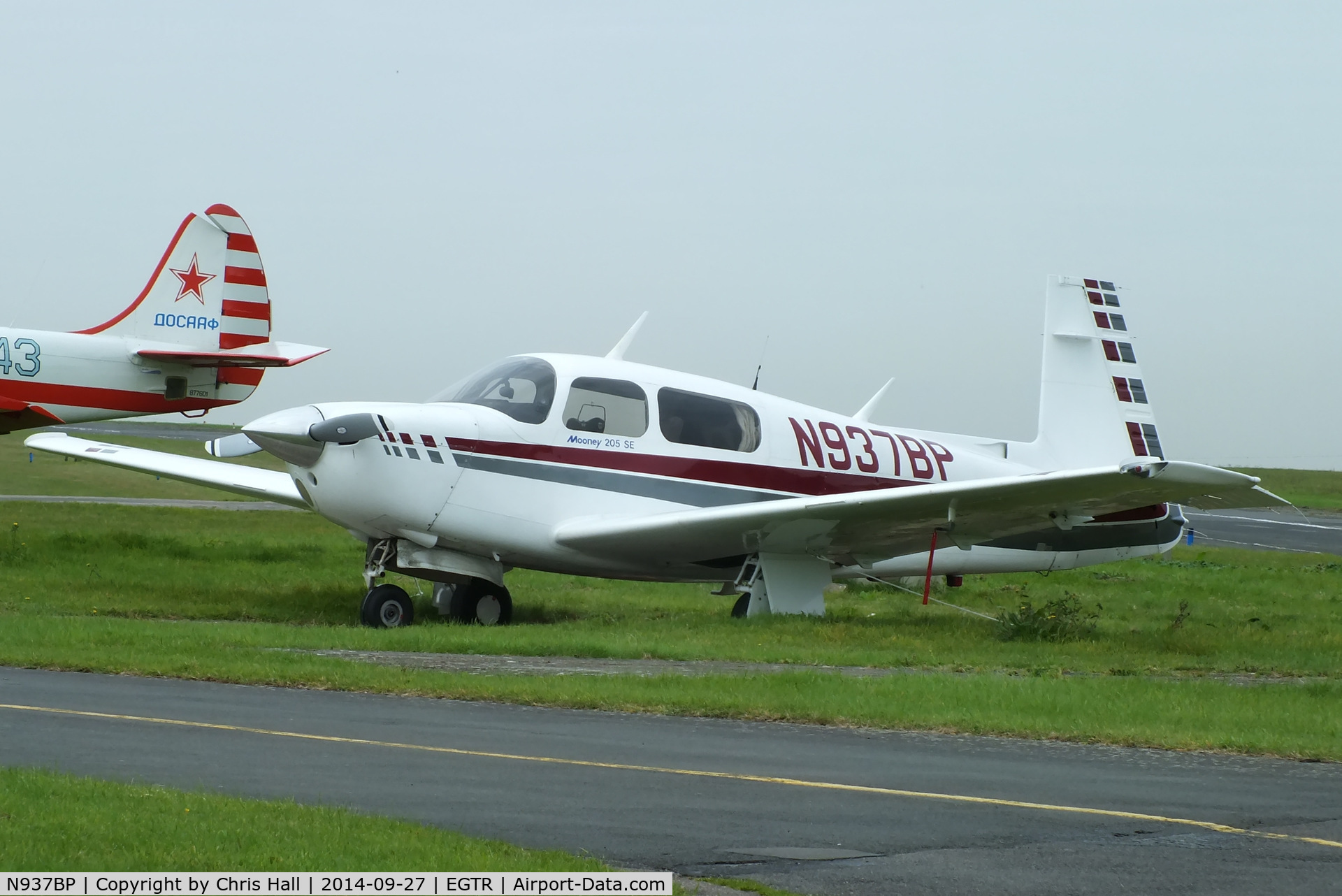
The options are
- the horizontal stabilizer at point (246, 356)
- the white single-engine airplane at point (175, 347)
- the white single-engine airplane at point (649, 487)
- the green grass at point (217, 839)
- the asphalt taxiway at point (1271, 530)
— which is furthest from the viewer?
the asphalt taxiway at point (1271, 530)

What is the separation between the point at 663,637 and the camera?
45.3 feet

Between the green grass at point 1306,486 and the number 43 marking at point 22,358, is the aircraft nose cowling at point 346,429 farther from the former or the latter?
the green grass at point 1306,486

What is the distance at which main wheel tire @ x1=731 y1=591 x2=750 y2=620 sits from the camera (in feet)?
52.9

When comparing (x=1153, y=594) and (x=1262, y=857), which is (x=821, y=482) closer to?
(x=1153, y=594)

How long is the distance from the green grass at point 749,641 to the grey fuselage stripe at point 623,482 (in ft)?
4.39

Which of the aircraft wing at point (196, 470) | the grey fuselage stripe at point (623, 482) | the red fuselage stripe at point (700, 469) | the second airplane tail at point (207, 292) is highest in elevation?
the second airplane tail at point (207, 292)

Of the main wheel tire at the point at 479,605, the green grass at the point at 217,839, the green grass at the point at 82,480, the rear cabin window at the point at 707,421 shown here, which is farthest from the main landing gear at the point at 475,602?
the green grass at the point at 82,480

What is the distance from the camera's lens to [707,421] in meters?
16.1

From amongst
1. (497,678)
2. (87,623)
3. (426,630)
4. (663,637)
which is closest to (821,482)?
(663,637)

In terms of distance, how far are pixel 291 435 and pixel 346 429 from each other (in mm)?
536

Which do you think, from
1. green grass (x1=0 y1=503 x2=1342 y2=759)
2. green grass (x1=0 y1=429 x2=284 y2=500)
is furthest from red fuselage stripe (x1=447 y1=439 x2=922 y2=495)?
green grass (x1=0 y1=429 x2=284 y2=500)

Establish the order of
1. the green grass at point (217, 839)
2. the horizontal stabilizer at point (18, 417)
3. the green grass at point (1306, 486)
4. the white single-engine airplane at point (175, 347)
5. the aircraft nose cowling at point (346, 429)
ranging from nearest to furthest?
the green grass at point (217, 839) → the aircraft nose cowling at point (346, 429) → the horizontal stabilizer at point (18, 417) → the white single-engine airplane at point (175, 347) → the green grass at point (1306, 486)

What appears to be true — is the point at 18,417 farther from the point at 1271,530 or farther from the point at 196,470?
the point at 1271,530

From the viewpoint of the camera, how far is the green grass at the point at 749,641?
31.8 feet
